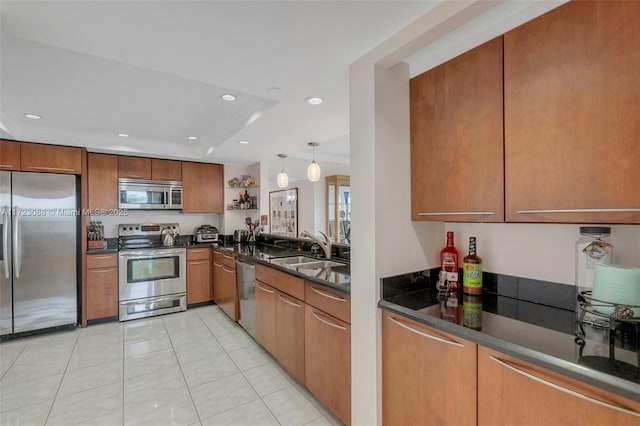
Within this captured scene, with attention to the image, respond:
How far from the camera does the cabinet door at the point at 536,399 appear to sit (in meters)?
0.83

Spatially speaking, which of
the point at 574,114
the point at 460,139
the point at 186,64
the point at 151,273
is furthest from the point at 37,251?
the point at 574,114

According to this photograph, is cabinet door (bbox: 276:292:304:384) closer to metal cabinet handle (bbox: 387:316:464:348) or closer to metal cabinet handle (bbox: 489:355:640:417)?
metal cabinet handle (bbox: 387:316:464:348)

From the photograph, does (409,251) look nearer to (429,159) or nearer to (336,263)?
(429,159)

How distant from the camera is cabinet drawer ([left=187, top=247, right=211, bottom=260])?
412 cm

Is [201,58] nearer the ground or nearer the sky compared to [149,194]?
nearer the sky

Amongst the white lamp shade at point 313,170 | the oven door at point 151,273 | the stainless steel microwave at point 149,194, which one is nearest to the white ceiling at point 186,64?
the white lamp shade at point 313,170

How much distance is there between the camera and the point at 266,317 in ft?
8.64

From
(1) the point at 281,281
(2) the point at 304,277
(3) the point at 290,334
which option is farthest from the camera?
(1) the point at 281,281

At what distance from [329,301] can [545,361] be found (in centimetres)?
114

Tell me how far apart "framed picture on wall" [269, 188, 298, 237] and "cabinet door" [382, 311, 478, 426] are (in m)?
3.60

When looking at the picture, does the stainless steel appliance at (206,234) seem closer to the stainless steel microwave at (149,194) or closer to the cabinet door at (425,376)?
the stainless steel microwave at (149,194)

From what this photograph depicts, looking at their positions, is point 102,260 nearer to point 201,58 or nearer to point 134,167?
point 134,167

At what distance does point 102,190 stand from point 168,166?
86cm

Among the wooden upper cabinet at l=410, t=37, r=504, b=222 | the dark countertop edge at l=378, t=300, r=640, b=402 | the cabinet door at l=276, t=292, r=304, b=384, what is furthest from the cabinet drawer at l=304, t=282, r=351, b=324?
the wooden upper cabinet at l=410, t=37, r=504, b=222
